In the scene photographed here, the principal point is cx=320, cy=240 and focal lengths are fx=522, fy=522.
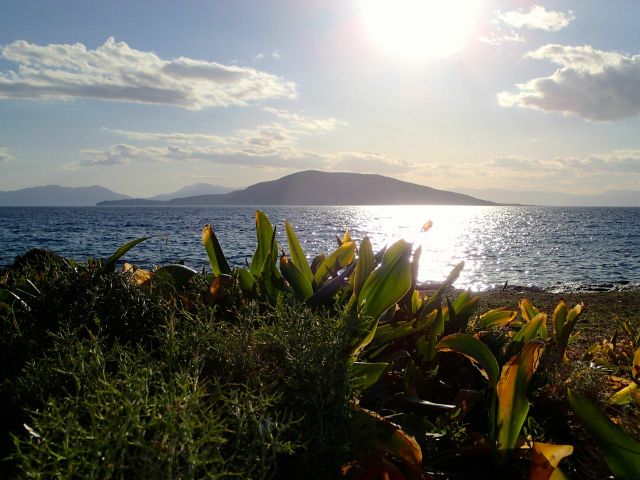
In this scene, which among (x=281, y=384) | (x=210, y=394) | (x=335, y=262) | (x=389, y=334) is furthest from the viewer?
(x=335, y=262)

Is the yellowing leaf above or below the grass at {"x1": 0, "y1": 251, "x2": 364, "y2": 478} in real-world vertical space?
below

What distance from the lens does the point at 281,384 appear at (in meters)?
1.35

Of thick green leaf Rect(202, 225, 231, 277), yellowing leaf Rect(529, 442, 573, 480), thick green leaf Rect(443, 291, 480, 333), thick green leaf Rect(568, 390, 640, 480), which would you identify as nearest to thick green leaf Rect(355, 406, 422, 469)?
yellowing leaf Rect(529, 442, 573, 480)

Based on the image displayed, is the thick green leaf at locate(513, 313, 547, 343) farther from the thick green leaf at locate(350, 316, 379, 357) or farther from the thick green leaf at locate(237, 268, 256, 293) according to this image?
the thick green leaf at locate(237, 268, 256, 293)

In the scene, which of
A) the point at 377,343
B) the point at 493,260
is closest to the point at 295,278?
the point at 377,343

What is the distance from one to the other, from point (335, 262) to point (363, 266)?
33 cm

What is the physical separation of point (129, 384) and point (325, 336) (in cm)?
49

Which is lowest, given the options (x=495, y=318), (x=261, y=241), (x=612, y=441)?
(x=612, y=441)

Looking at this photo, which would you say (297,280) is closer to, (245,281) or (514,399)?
(245,281)

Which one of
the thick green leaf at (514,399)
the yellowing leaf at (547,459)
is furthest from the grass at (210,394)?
the yellowing leaf at (547,459)

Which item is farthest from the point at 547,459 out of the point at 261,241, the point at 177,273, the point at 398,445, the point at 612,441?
the point at 177,273

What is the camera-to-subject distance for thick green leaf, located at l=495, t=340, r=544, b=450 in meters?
1.59

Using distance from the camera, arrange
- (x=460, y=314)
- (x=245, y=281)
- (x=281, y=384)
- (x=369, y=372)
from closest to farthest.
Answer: (x=281, y=384), (x=369, y=372), (x=245, y=281), (x=460, y=314)

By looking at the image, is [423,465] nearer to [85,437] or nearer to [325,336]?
[325,336]
